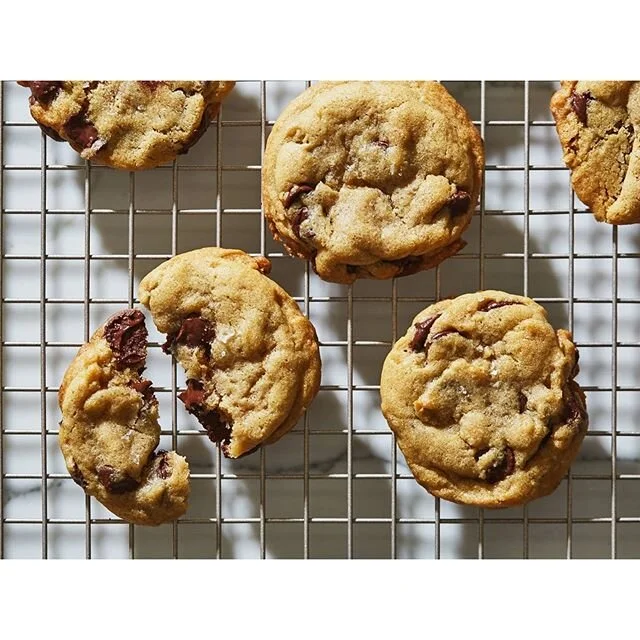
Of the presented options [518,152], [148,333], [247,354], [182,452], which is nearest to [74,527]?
[182,452]

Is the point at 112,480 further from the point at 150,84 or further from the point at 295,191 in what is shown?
the point at 150,84

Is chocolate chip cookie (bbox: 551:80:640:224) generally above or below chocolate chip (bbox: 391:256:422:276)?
above

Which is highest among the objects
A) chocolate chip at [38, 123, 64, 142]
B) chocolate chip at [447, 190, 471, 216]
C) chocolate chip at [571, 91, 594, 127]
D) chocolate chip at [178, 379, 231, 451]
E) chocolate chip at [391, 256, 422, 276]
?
chocolate chip at [571, 91, 594, 127]

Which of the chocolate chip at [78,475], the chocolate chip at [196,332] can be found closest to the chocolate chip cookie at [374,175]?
the chocolate chip at [196,332]

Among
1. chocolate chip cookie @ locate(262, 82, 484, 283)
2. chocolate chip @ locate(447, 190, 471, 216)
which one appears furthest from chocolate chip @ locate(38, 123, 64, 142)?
chocolate chip @ locate(447, 190, 471, 216)

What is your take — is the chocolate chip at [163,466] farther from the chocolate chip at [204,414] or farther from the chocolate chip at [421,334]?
the chocolate chip at [421,334]

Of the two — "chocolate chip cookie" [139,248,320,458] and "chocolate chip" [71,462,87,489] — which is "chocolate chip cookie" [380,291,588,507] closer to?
"chocolate chip cookie" [139,248,320,458]

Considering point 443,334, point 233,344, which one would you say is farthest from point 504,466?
point 233,344
